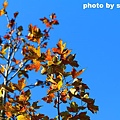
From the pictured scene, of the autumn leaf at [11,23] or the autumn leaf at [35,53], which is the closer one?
the autumn leaf at [35,53]

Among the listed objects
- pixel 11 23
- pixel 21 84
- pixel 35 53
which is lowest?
pixel 21 84

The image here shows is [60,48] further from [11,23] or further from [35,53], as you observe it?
[11,23]

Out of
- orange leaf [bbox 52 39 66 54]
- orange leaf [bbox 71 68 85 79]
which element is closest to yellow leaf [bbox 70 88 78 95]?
orange leaf [bbox 71 68 85 79]

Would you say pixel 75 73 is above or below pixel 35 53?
below

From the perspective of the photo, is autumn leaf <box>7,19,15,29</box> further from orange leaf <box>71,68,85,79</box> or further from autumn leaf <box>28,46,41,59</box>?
orange leaf <box>71,68,85,79</box>

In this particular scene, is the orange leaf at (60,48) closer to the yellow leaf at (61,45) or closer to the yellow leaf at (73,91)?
the yellow leaf at (61,45)

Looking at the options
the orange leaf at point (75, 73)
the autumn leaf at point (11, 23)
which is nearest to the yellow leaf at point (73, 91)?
the orange leaf at point (75, 73)

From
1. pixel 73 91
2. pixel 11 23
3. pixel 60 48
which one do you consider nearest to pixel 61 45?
pixel 60 48

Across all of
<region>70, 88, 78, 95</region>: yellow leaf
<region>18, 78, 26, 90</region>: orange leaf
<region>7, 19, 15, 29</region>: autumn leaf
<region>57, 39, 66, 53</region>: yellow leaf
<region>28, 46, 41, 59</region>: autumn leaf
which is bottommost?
<region>70, 88, 78, 95</region>: yellow leaf

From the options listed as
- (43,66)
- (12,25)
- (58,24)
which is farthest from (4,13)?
(43,66)

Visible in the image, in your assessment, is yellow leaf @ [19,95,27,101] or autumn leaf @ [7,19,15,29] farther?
autumn leaf @ [7,19,15,29]

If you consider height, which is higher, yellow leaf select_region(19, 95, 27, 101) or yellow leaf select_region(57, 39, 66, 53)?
yellow leaf select_region(57, 39, 66, 53)

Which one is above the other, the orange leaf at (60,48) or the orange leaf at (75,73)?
the orange leaf at (60,48)

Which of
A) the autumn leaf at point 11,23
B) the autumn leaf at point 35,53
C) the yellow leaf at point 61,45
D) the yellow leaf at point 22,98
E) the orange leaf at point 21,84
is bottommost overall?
the yellow leaf at point 22,98
